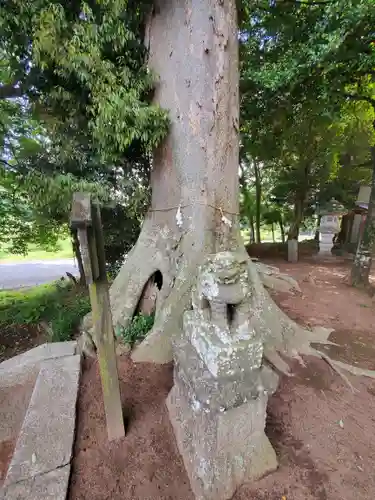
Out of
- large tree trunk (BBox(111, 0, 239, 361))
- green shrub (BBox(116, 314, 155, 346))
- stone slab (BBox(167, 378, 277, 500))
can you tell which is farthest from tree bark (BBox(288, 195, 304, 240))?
stone slab (BBox(167, 378, 277, 500))

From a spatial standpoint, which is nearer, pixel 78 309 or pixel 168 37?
pixel 168 37

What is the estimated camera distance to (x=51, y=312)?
5859mm

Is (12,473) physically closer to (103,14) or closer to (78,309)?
(78,309)

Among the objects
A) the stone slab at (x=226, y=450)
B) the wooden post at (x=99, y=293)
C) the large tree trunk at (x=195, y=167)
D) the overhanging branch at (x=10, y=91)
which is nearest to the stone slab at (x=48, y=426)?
the wooden post at (x=99, y=293)

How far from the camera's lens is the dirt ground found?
182 cm

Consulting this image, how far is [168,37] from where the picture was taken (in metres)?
3.23

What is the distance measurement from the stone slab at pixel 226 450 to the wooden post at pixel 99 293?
2.18 ft

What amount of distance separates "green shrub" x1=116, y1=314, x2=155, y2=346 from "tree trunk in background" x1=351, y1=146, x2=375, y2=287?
486cm

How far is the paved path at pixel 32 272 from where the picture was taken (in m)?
11.0

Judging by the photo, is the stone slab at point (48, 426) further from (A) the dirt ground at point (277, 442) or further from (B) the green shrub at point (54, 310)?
(B) the green shrub at point (54, 310)

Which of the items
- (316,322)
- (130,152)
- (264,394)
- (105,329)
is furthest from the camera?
(316,322)

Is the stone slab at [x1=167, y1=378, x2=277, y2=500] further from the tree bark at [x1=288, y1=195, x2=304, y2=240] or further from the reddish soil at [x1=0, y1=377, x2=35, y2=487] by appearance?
the tree bark at [x1=288, y1=195, x2=304, y2=240]

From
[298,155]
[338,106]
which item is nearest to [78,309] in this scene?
[338,106]

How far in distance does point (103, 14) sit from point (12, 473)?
4.43 meters
